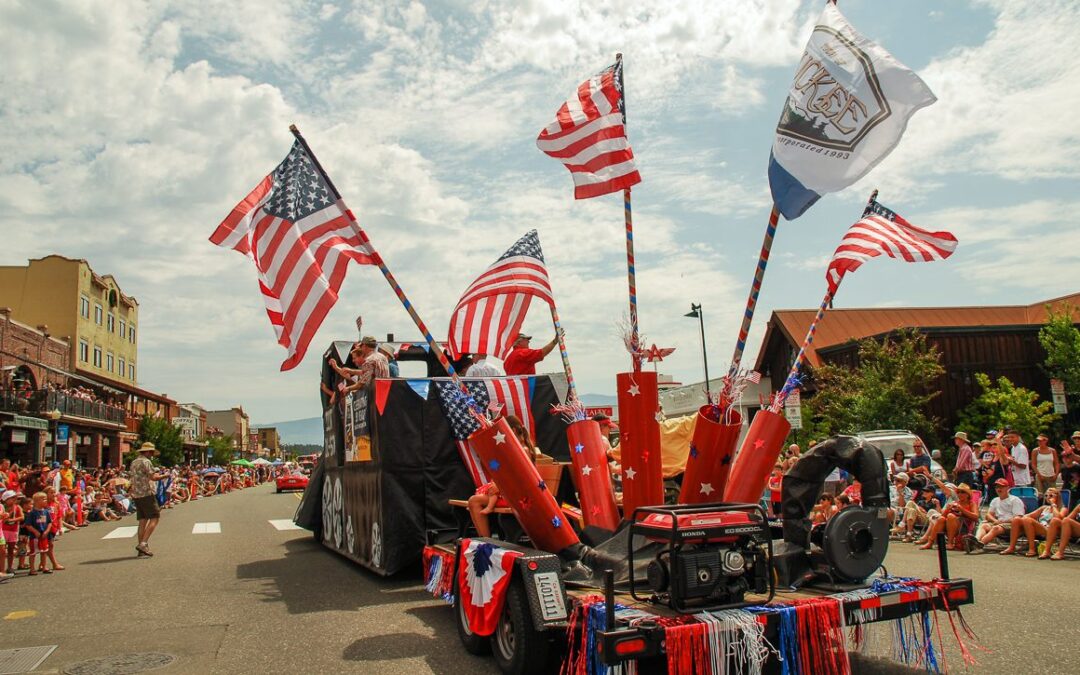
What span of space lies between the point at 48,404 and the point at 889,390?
1358 inches

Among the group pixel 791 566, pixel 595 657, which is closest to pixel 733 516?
pixel 791 566

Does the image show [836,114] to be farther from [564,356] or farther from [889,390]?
[889,390]

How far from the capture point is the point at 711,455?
20.3ft

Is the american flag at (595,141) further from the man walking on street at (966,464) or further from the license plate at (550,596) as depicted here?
the man walking on street at (966,464)

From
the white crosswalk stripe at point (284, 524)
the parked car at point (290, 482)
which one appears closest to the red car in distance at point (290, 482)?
the parked car at point (290, 482)

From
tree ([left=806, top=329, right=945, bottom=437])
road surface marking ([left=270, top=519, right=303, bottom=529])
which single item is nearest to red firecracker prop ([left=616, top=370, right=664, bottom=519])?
road surface marking ([left=270, top=519, right=303, bottom=529])

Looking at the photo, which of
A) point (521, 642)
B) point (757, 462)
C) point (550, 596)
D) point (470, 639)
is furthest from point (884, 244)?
point (470, 639)

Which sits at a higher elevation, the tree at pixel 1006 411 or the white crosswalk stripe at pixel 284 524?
the tree at pixel 1006 411

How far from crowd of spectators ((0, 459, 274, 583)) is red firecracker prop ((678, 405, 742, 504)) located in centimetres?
1006

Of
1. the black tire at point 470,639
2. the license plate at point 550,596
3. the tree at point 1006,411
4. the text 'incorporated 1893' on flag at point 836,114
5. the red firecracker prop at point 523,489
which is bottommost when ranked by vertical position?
the black tire at point 470,639

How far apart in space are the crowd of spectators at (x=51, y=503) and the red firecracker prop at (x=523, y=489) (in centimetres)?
868

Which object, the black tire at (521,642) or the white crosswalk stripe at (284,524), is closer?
the black tire at (521,642)

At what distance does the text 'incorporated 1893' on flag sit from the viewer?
592 cm

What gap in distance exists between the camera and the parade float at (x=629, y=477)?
4.68 metres
